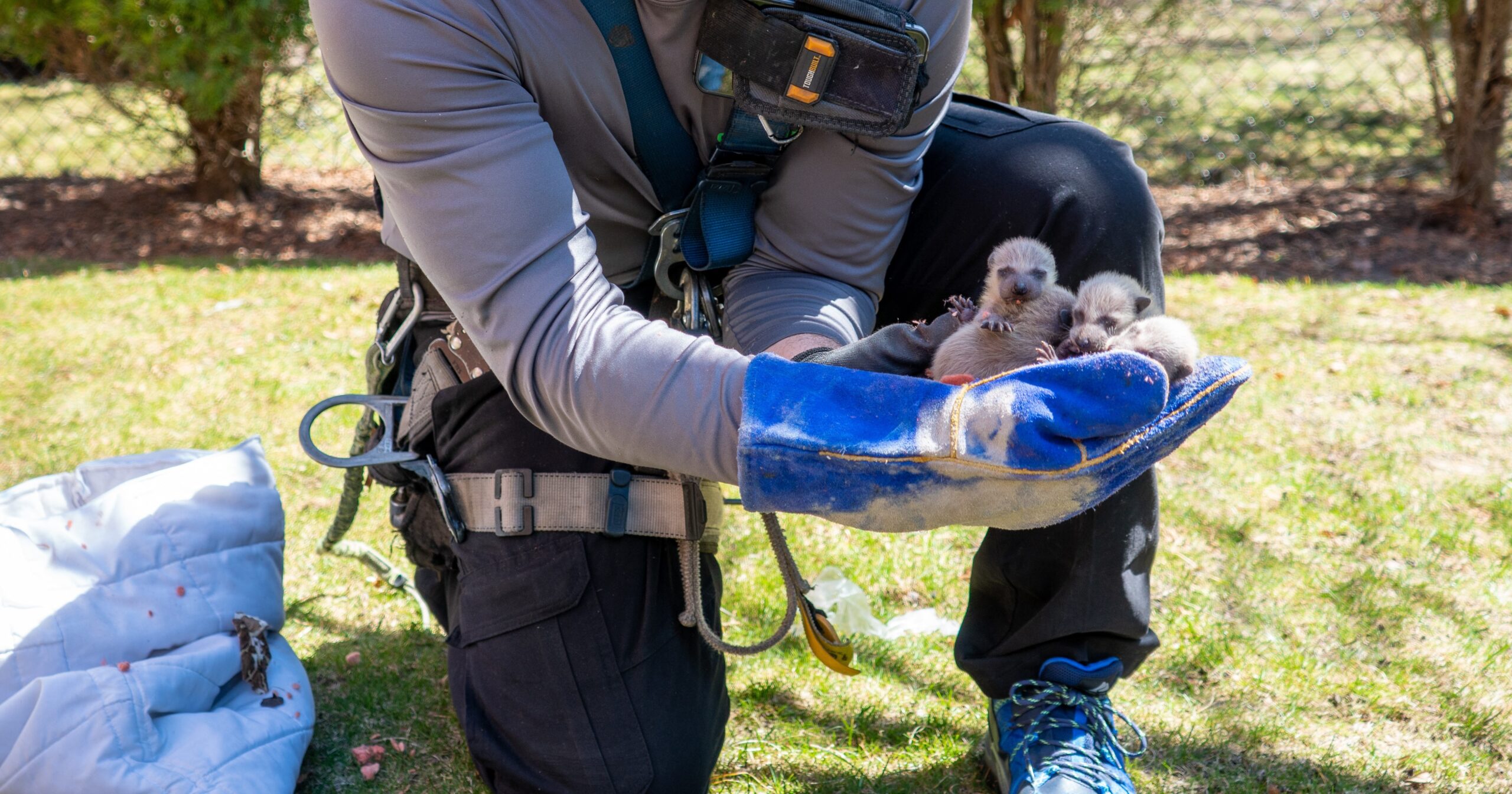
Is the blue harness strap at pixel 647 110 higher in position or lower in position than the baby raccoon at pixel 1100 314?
higher

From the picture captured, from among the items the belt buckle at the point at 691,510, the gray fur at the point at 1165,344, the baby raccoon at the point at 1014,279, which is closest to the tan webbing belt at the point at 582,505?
the belt buckle at the point at 691,510

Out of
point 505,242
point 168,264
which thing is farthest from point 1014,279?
point 168,264

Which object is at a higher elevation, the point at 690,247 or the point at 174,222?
the point at 690,247

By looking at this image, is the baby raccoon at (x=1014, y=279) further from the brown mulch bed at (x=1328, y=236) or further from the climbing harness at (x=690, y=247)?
the brown mulch bed at (x=1328, y=236)

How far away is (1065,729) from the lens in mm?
2166

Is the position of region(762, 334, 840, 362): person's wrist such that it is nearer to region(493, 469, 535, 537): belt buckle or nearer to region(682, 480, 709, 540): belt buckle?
region(682, 480, 709, 540): belt buckle

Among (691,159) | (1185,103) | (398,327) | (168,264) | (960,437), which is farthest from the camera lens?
(1185,103)

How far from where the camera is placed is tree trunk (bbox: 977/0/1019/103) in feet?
22.5

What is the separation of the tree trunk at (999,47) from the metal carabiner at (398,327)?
520 centimetres

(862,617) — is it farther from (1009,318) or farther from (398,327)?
(398,327)

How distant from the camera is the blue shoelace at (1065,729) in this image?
2.11 meters

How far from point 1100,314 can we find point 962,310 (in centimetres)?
26

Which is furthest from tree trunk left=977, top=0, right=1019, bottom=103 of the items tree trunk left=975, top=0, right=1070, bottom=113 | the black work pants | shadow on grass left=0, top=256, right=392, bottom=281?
the black work pants

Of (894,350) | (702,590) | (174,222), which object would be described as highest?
(894,350)
